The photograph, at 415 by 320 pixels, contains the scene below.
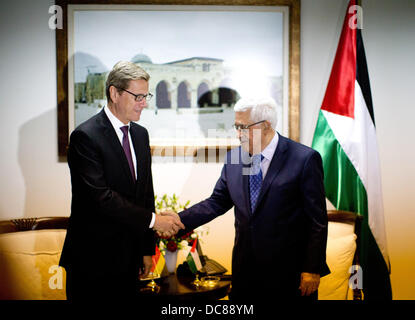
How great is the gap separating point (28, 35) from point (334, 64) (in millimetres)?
2307

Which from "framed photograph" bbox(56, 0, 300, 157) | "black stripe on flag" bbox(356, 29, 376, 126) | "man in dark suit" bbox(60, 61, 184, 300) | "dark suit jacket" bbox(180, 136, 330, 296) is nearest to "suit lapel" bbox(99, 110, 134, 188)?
"man in dark suit" bbox(60, 61, 184, 300)

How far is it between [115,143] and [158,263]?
0.89 meters

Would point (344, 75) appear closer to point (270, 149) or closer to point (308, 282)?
point (270, 149)

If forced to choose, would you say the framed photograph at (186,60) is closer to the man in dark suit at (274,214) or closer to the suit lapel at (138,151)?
the suit lapel at (138,151)

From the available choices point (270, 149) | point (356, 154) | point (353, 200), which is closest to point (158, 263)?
point (270, 149)

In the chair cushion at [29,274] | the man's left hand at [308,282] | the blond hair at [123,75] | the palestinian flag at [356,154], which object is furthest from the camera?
the palestinian flag at [356,154]

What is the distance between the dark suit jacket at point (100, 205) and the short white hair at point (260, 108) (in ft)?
2.25

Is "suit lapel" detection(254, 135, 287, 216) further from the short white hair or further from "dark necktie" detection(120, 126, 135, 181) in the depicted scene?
"dark necktie" detection(120, 126, 135, 181)

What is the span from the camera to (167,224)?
2.38 metres

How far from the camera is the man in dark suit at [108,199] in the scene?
2.10 metres

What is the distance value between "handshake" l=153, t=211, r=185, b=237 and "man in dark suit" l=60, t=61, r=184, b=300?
108mm

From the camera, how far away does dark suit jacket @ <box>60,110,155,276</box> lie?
2088mm

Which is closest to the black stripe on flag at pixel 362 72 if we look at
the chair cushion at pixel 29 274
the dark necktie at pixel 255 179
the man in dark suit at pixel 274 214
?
the man in dark suit at pixel 274 214
